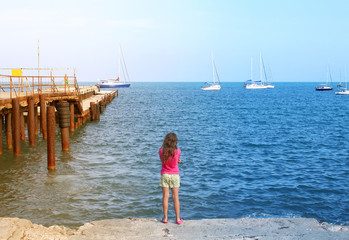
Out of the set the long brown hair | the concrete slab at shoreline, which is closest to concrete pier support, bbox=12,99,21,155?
the concrete slab at shoreline

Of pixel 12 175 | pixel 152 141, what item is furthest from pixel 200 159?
pixel 12 175

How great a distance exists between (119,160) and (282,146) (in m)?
10.6

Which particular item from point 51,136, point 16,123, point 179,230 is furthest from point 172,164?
point 16,123

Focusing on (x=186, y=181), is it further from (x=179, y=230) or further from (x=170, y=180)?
(x=179, y=230)

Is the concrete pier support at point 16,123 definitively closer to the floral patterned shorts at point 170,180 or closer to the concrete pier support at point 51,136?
the concrete pier support at point 51,136

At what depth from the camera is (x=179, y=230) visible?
7.50 metres

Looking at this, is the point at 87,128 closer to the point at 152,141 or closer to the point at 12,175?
the point at 152,141

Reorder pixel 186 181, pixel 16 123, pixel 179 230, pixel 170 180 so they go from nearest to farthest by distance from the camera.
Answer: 1. pixel 179 230
2. pixel 170 180
3. pixel 186 181
4. pixel 16 123

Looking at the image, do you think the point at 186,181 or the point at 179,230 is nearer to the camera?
the point at 179,230

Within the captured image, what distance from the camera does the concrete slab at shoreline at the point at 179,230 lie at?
7.05m

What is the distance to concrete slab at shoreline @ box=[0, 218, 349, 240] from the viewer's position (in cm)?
705

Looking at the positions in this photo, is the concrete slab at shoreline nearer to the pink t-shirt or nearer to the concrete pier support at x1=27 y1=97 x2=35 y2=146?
the pink t-shirt

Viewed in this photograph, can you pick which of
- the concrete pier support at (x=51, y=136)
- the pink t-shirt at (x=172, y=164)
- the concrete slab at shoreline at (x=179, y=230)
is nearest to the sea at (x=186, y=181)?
the concrete pier support at (x=51, y=136)

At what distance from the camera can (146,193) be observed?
1280 centimetres
